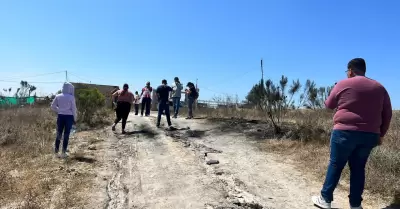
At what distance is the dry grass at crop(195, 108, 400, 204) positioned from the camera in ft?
19.1

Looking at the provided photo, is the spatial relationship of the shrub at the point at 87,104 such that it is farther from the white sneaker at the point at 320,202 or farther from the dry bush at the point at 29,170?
the white sneaker at the point at 320,202

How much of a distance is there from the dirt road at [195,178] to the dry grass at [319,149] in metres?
0.44

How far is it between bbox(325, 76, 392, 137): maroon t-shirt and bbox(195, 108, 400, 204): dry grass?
1278 millimetres

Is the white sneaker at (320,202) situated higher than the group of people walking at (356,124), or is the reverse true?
the group of people walking at (356,124)

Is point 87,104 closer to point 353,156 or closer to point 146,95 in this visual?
point 146,95

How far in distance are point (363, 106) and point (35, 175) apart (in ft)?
17.6

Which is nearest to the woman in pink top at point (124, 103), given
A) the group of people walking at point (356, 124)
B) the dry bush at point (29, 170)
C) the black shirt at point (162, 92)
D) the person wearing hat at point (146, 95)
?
the black shirt at point (162, 92)

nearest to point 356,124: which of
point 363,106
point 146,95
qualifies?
point 363,106

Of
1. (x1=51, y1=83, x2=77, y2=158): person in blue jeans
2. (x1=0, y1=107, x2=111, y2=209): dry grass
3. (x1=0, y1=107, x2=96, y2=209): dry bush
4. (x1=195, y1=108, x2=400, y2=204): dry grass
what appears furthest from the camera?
(x1=51, y1=83, x2=77, y2=158): person in blue jeans

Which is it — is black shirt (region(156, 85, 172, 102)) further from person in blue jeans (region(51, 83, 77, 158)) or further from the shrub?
person in blue jeans (region(51, 83, 77, 158))

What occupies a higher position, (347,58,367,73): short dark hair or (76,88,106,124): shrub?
(347,58,367,73): short dark hair

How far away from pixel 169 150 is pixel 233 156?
1.52 metres

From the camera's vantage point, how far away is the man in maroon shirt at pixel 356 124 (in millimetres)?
4684

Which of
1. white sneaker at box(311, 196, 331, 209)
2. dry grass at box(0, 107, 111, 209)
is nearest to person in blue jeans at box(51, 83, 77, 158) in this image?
dry grass at box(0, 107, 111, 209)
